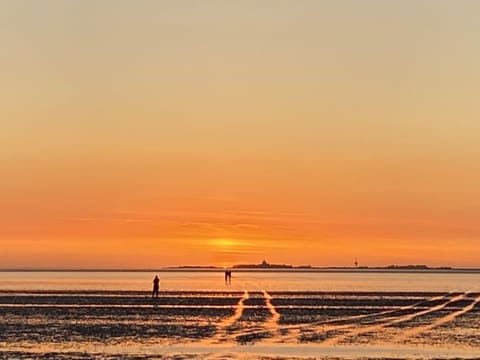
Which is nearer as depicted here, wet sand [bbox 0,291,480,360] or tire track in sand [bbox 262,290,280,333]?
wet sand [bbox 0,291,480,360]

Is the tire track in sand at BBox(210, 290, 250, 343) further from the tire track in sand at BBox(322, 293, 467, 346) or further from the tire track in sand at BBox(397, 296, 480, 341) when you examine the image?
the tire track in sand at BBox(397, 296, 480, 341)

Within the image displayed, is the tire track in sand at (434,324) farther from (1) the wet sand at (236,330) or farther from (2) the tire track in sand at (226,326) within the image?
(2) the tire track in sand at (226,326)

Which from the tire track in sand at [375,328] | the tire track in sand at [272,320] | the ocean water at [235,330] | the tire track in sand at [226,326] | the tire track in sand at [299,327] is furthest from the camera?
the tire track in sand at [272,320]

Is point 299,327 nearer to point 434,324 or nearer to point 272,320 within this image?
point 272,320

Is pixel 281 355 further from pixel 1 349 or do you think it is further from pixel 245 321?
pixel 245 321

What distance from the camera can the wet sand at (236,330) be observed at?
1415 inches

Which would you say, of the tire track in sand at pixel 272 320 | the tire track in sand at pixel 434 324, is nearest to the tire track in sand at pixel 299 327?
the tire track in sand at pixel 272 320

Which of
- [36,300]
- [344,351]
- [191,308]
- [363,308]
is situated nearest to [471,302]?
[363,308]

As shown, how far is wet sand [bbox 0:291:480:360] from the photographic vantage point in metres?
35.9

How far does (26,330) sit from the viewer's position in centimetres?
4459

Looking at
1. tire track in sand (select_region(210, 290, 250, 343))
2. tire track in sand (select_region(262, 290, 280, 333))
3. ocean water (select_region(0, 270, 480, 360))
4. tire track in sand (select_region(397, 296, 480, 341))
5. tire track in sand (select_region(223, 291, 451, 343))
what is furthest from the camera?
tire track in sand (select_region(262, 290, 280, 333))

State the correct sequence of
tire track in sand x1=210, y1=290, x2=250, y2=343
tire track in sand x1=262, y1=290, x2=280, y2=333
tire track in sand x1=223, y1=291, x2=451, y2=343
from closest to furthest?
tire track in sand x1=210, y1=290, x2=250, y2=343 < tire track in sand x1=223, y1=291, x2=451, y2=343 < tire track in sand x1=262, y1=290, x2=280, y2=333

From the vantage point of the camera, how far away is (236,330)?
44.9 m

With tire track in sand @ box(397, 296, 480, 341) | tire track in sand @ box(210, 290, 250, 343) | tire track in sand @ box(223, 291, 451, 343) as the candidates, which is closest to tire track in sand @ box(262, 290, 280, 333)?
tire track in sand @ box(223, 291, 451, 343)
